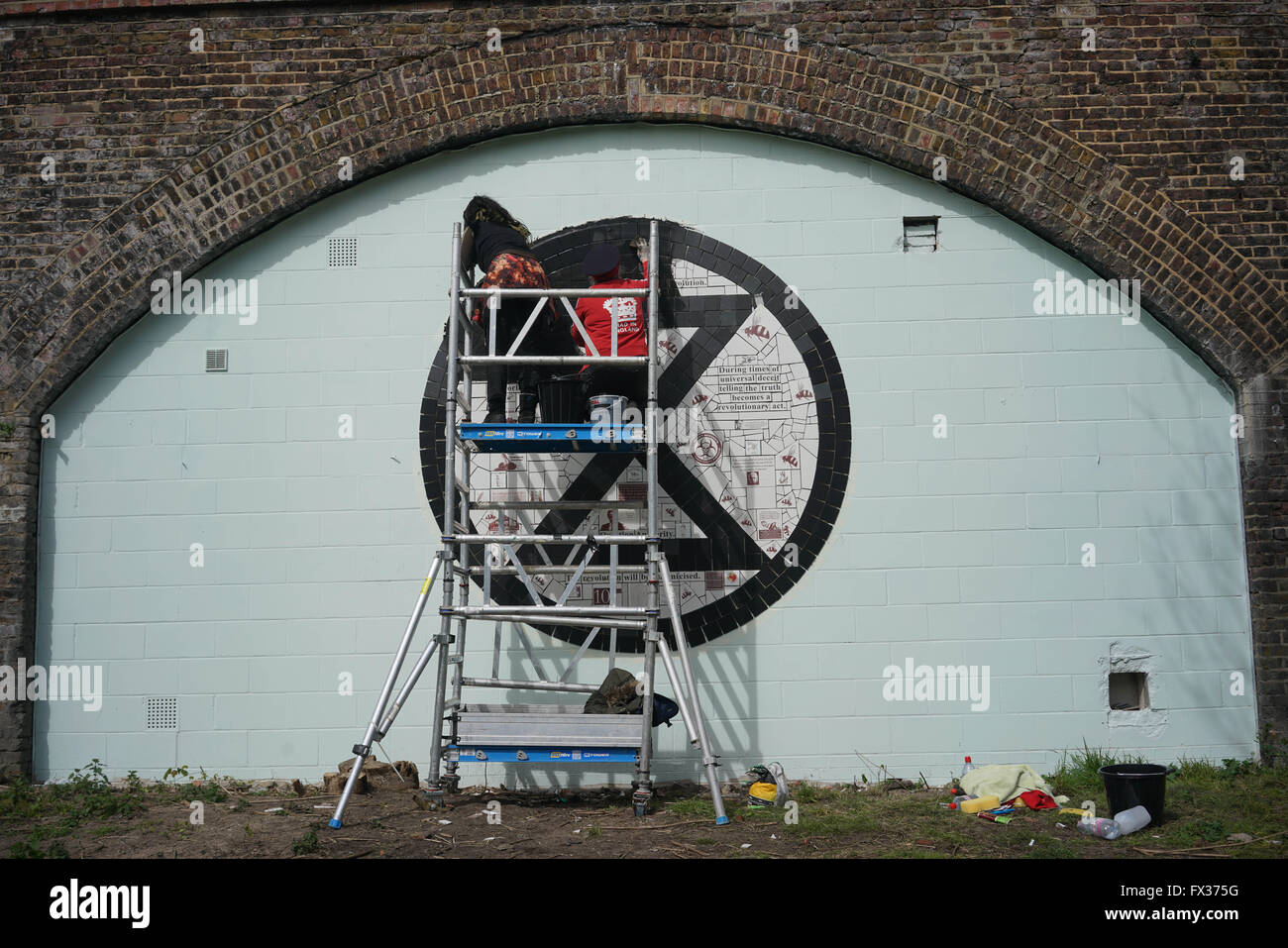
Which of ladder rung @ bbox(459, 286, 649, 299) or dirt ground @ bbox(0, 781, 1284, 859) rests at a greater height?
ladder rung @ bbox(459, 286, 649, 299)

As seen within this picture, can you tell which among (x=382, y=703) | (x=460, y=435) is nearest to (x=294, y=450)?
(x=460, y=435)

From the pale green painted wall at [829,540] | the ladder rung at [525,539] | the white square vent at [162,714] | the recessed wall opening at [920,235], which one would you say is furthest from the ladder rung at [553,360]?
the white square vent at [162,714]

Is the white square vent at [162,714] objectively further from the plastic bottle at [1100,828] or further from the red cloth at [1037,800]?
the plastic bottle at [1100,828]

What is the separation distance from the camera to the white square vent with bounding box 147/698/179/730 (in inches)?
283

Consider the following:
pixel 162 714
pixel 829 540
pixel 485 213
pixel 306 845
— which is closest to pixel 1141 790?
pixel 829 540

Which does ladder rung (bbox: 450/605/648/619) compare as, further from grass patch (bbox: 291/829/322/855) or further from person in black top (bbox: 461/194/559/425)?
grass patch (bbox: 291/829/322/855)

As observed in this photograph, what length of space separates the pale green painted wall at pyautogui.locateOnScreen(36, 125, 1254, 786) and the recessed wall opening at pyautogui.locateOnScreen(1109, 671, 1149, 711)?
0.36 ft

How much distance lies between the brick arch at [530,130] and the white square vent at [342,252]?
339 millimetres

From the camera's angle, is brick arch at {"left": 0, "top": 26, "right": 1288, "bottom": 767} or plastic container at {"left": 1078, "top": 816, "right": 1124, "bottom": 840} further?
brick arch at {"left": 0, "top": 26, "right": 1288, "bottom": 767}

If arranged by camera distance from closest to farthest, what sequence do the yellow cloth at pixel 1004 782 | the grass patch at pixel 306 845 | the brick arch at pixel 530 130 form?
the grass patch at pixel 306 845 < the yellow cloth at pixel 1004 782 < the brick arch at pixel 530 130

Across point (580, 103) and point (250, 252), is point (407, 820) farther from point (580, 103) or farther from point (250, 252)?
point (580, 103)

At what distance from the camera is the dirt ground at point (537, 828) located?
5293mm

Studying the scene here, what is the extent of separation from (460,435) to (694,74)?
3259mm

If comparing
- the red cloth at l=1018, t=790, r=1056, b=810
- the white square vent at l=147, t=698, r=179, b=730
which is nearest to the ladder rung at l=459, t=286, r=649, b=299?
the white square vent at l=147, t=698, r=179, b=730
